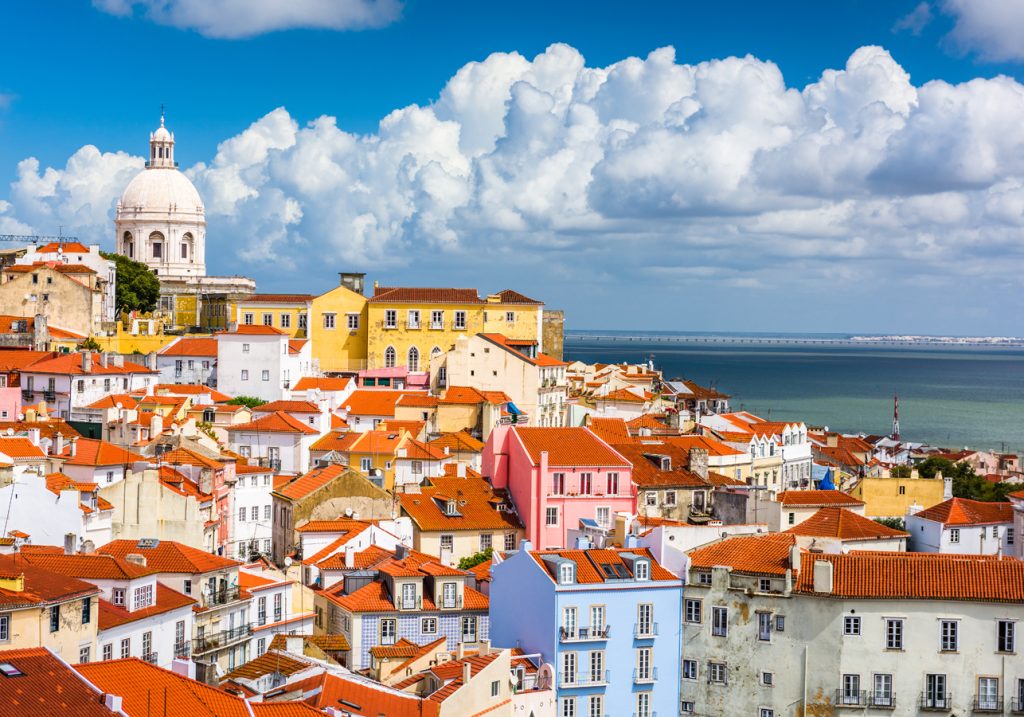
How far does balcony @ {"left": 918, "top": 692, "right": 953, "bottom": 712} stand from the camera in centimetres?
3306

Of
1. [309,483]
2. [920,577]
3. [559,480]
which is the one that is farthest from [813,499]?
[309,483]

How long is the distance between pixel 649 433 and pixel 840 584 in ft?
88.6

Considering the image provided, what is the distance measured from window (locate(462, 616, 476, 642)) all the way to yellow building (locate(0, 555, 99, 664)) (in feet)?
33.6

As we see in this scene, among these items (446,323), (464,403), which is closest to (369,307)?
(446,323)

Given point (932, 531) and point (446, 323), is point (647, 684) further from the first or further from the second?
point (446, 323)

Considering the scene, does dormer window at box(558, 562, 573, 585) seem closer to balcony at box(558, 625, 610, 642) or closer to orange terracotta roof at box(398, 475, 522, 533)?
balcony at box(558, 625, 610, 642)

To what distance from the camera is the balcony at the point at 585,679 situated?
107ft

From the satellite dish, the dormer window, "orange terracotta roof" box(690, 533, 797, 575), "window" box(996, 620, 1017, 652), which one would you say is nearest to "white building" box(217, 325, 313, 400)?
"orange terracotta roof" box(690, 533, 797, 575)

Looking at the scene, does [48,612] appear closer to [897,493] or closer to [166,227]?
[897,493]

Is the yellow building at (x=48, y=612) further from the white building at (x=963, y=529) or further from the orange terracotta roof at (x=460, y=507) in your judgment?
the white building at (x=963, y=529)

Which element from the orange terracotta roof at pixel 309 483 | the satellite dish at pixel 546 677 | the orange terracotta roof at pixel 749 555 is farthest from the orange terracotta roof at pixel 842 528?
the orange terracotta roof at pixel 309 483

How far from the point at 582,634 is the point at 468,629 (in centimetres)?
361

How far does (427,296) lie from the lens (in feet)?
239

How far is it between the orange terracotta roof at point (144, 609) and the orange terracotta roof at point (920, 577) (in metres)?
14.1
